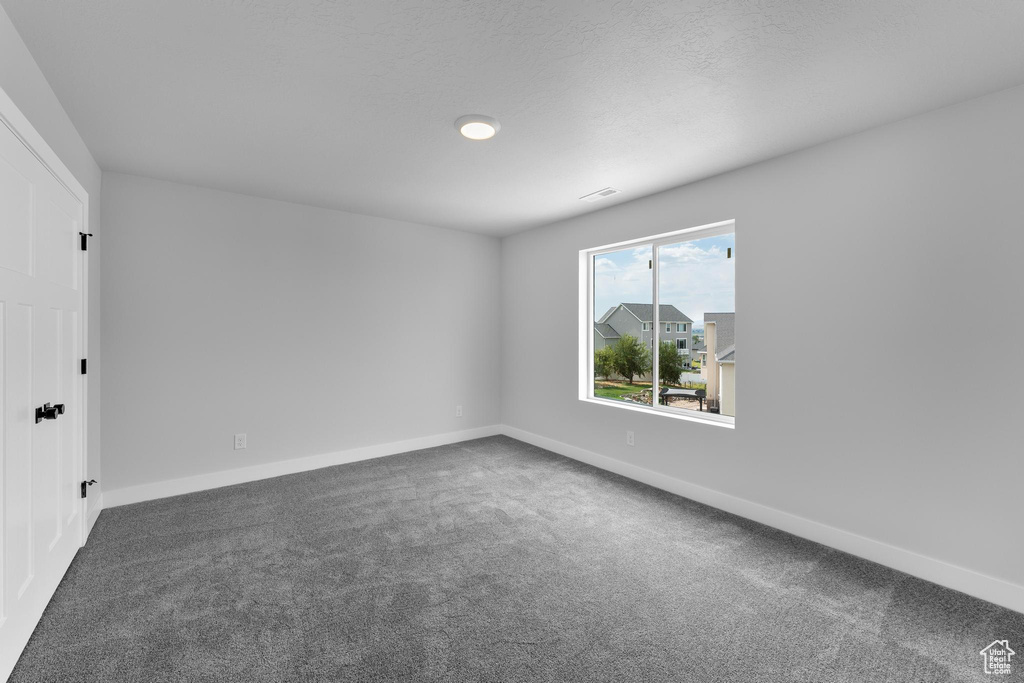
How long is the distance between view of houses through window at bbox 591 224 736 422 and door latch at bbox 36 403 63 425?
3865 mm

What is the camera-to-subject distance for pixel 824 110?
7.64 feet

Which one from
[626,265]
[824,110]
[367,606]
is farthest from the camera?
[626,265]

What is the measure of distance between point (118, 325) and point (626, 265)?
414 centimetres

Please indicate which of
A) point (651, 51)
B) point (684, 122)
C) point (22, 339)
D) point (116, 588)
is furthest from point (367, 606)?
point (684, 122)

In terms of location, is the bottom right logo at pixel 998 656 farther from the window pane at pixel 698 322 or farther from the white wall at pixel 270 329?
the white wall at pixel 270 329

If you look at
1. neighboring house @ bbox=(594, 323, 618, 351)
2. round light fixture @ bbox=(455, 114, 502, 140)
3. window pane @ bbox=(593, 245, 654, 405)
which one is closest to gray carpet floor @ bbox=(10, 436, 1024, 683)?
window pane @ bbox=(593, 245, 654, 405)

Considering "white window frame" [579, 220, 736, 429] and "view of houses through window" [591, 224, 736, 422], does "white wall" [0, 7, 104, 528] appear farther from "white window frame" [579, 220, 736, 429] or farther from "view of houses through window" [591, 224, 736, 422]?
"view of houses through window" [591, 224, 736, 422]

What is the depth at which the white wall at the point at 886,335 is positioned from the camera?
7.01 ft

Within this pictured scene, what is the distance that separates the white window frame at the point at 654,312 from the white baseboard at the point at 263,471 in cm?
161

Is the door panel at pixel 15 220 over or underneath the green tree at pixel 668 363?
over

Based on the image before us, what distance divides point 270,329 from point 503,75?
10.0ft

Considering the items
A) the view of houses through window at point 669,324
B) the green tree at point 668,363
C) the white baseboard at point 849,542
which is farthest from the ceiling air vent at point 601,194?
the white baseboard at point 849,542

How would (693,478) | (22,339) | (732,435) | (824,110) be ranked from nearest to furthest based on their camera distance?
(22,339)
(824,110)
(732,435)
(693,478)

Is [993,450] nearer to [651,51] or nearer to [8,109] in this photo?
[651,51]
